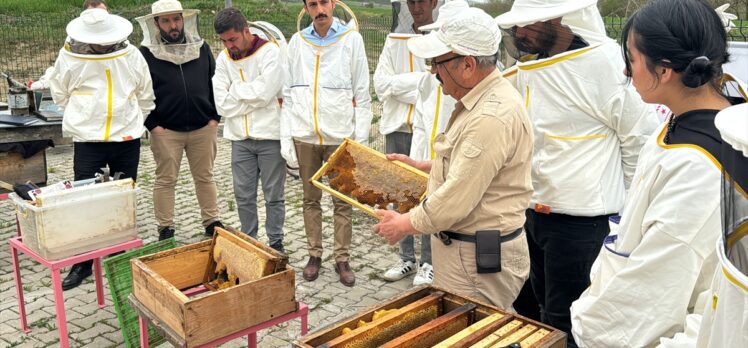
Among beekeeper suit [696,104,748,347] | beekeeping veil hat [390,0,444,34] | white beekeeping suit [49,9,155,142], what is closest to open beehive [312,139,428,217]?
beekeeping veil hat [390,0,444,34]

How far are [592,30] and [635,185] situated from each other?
1255 mm

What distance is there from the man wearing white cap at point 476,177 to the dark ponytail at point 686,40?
2.73ft

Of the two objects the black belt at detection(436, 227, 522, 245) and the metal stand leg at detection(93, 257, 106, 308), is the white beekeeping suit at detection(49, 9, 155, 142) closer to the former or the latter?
the metal stand leg at detection(93, 257, 106, 308)

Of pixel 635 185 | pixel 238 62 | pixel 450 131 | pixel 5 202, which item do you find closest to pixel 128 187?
pixel 238 62

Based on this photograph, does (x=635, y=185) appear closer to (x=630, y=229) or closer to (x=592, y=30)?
(x=630, y=229)

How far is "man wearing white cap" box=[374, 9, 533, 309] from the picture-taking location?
2.51 m

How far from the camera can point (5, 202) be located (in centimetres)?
669

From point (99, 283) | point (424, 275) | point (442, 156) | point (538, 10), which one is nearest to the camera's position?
point (442, 156)

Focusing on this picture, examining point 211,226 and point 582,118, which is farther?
point 211,226

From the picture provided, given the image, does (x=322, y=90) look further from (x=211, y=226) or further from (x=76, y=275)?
(x=76, y=275)

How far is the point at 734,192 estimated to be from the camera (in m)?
1.21

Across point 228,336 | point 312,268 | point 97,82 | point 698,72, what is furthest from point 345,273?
point 698,72

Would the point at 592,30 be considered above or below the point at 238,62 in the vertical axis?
above

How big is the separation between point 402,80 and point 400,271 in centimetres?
147
